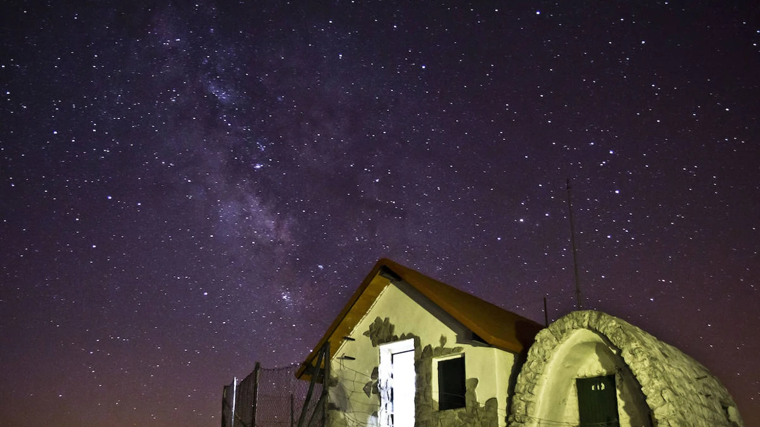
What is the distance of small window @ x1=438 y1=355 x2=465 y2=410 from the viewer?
740 inches

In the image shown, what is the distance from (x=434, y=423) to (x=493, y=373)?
2022mm

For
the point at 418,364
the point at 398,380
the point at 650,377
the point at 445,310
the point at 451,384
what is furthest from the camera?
the point at 398,380

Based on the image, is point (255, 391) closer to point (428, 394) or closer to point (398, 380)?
point (428, 394)

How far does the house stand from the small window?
0.09ft

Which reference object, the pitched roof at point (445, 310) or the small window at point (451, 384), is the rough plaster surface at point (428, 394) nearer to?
the small window at point (451, 384)

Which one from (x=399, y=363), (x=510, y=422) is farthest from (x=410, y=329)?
(x=510, y=422)

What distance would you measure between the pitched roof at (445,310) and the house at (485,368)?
1.5 inches

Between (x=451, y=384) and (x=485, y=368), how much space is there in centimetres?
121

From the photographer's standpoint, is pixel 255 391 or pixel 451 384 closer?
pixel 255 391

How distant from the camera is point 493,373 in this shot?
18094 mm

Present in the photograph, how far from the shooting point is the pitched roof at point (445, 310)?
1842 centimetres

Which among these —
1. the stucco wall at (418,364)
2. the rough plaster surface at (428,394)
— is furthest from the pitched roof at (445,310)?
the rough plaster surface at (428,394)

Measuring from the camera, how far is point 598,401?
58.4 feet

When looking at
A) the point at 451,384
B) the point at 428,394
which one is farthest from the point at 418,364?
the point at 451,384
